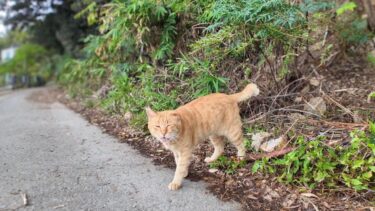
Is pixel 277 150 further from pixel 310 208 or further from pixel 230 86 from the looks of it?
pixel 230 86

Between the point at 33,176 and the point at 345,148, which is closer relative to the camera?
the point at 345,148

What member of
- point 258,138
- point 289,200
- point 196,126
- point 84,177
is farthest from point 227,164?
point 84,177

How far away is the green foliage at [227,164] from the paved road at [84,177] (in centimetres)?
39

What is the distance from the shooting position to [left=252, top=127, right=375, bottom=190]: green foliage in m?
3.26

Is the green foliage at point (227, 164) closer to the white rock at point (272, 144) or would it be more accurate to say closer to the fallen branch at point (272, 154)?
the fallen branch at point (272, 154)

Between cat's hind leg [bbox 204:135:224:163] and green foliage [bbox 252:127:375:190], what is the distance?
0.79 meters

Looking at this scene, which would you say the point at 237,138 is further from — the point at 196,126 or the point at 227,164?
the point at 196,126

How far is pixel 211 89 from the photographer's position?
17.4 feet

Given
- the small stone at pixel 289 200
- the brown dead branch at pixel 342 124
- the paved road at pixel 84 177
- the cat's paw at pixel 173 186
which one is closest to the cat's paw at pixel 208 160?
the paved road at pixel 84 177

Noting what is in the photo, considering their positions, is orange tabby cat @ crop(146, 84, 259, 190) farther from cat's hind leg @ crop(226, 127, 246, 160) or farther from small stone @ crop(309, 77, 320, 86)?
small stone @ crop(309, 77, 320, 86)

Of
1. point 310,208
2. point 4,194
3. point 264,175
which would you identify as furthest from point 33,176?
point 310,208

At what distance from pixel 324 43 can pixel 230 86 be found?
8.47 ft

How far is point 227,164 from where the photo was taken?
4.12 m

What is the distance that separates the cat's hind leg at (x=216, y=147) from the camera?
4.30 m
